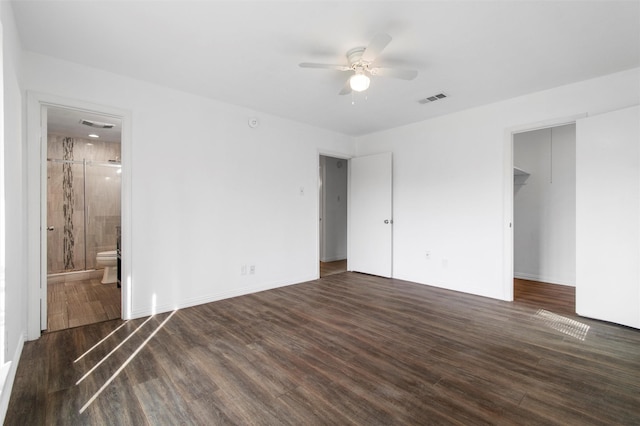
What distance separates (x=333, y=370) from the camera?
214 cm

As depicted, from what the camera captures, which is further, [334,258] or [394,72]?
[334,258]

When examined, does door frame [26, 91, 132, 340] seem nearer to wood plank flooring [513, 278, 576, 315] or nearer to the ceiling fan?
the ceiling fan

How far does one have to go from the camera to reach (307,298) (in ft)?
12.7

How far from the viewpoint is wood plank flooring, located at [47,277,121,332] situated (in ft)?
10.2

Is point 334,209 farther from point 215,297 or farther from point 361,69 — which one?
point 361,69

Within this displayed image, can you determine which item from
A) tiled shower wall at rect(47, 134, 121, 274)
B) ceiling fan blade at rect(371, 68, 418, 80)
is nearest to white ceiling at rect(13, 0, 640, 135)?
ceiling fan blade at rect(371, 68, 418, 80)

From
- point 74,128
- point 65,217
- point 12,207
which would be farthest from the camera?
point 65,217

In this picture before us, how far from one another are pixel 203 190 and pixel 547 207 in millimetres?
5215

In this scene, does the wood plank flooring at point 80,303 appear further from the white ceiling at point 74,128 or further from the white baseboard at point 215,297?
the white ceiling at point 74,128

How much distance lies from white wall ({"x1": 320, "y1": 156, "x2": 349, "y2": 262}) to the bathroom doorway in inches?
154

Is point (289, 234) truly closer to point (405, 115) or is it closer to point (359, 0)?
point (405, 115)

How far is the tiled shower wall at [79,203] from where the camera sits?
16.5 ft

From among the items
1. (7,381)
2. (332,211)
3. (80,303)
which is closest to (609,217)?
(332,211)

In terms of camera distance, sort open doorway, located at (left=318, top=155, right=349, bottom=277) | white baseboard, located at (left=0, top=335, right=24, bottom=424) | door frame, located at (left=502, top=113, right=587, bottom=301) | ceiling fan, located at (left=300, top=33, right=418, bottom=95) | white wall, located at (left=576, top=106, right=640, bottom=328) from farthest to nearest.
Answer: open doorway, located at (left=318, top=155, right=349, bottom=277)
door frame, located at (left=502, top=113, right=587, bottom=301)
white wall, located at (left=576, top=106, right=640, bottom=328)
ceiling fan, located at (left=300, top=33, right=418, bottom=95)
white baseboard, located at (left=0, top=335, right=24, bottom=424)
